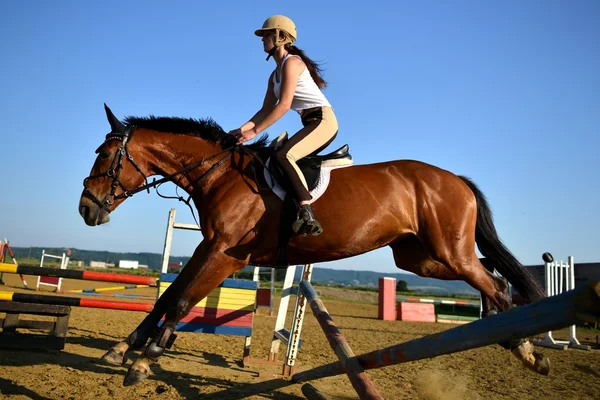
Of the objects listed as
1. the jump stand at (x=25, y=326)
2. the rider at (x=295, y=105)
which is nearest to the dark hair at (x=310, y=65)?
the rider at (x=295, y=105)

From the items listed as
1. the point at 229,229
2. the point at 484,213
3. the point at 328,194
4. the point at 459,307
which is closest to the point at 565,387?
the point at 484,213

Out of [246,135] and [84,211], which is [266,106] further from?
[84,211]

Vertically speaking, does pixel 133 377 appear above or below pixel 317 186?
below

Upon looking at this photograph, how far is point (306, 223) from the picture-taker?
370 centimetres

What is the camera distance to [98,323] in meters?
8.95

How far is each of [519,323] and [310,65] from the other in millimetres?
3257

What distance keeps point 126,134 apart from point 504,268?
146 inches

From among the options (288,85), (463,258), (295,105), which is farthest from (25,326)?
(463,258)

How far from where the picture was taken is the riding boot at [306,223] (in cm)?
369

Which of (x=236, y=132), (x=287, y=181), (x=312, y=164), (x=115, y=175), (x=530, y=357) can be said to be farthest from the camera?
(x=236, y=132)

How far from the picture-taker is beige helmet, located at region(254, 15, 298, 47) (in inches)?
163

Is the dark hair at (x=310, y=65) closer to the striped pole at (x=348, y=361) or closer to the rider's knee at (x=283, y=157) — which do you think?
the rider's knee at (x=283, y=157)

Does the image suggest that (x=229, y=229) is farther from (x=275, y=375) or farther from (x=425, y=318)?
(x=425, y=318)

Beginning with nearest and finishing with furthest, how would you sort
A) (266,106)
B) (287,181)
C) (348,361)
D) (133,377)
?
(348,361), (133,377), (287,181), (266,106)
